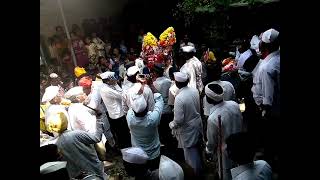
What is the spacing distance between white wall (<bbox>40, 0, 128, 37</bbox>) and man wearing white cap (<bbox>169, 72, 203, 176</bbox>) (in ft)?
31.3

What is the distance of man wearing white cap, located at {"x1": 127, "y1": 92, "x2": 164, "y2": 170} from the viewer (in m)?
5.99

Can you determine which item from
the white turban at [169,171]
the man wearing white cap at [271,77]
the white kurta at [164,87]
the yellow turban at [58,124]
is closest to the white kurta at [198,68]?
the white kurta at [164,87]

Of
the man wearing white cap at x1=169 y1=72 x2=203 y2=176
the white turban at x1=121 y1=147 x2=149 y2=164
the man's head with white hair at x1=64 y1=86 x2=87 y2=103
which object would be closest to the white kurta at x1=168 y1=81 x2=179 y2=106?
the man wearing white cap at x1=169 y1=72 x2=203 y2=176

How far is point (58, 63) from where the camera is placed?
1423 centimetres

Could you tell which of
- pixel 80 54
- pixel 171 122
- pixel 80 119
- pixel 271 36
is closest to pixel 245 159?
pixel 271 36

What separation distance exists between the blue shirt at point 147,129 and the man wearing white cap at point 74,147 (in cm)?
80

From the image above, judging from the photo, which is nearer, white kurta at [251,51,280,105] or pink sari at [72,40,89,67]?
white kurta at [251,51,280,105]

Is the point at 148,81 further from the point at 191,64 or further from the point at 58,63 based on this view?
the point at 58,63

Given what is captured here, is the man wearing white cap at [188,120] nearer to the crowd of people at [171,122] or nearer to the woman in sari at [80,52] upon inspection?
the crowd of people at [171,122]

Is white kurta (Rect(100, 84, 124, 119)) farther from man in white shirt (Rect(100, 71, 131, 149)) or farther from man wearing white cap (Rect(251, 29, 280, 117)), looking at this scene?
man wearing white cap (Rect(251, 29, 280, 117))

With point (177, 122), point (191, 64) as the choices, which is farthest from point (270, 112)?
point (191, 64)
